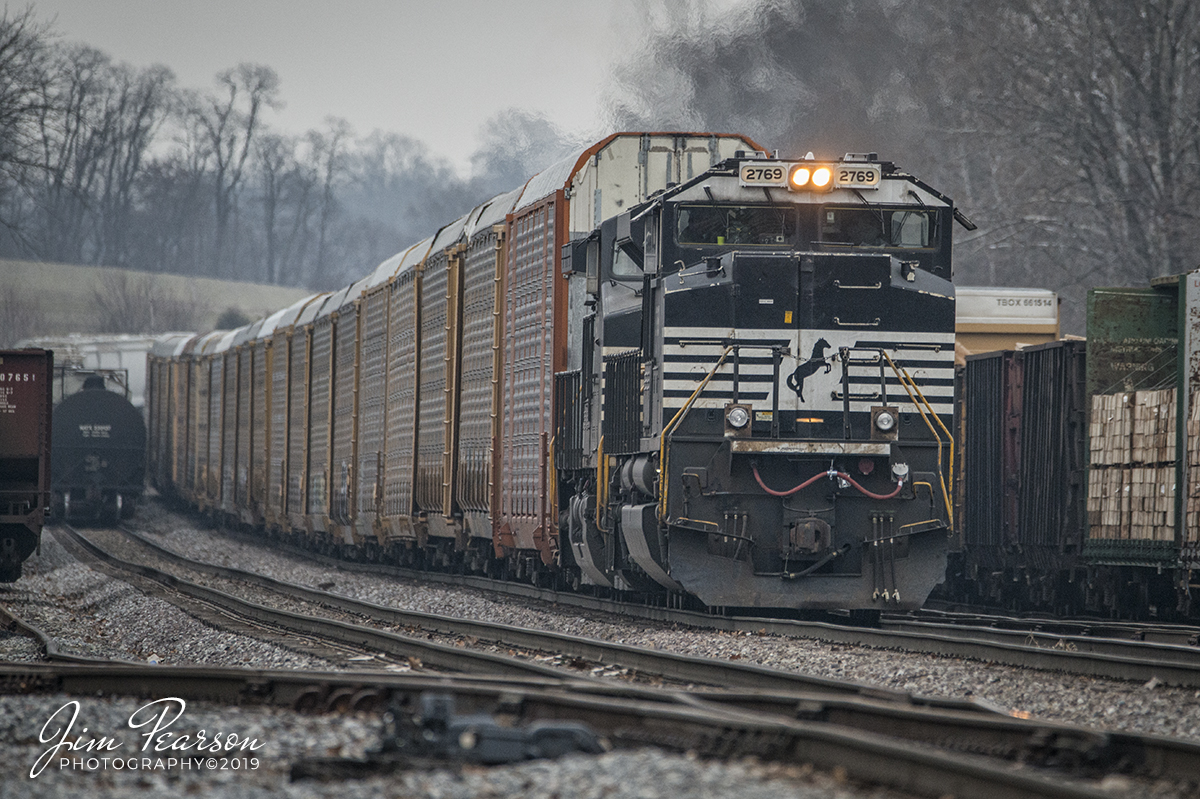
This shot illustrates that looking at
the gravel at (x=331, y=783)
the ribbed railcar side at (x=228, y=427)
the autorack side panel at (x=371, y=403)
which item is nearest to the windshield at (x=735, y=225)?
the gravel at (x=331, y=783)

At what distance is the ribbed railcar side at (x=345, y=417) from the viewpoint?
2527 centimetres

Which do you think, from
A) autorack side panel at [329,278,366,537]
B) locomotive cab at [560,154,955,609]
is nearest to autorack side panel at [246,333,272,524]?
autorack side panel at [329,278,366,537]

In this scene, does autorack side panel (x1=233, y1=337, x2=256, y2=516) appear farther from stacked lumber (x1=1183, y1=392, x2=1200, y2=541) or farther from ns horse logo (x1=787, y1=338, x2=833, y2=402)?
stacked lumber (x1=1183, y1=392, x2=1200, y2=541)

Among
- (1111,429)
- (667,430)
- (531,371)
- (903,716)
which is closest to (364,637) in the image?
(667,430)

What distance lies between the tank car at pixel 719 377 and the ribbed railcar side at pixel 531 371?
0.04 metres

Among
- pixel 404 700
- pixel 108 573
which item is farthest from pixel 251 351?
pixel 404 700

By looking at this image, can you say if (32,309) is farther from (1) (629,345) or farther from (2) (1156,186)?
(1) (629,345)

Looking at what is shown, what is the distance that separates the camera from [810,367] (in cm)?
1262

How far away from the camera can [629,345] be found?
551 inches

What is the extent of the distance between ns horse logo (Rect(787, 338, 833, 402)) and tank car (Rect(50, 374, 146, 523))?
27566 millimetres

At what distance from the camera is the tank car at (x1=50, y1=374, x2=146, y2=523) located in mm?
36719

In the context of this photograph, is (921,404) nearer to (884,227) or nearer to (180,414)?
(884,227)

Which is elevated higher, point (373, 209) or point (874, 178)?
point (373, 209)

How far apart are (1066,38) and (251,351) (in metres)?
20.1
